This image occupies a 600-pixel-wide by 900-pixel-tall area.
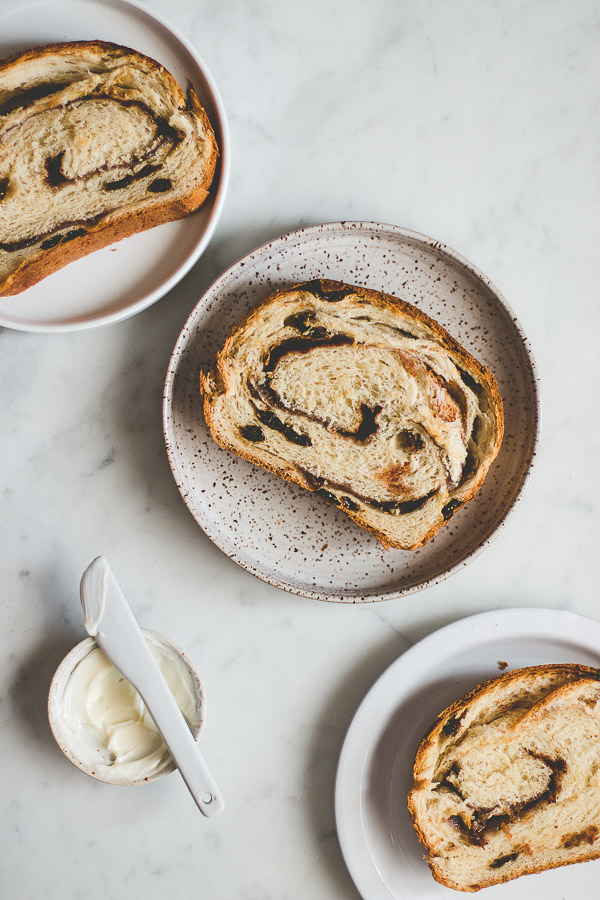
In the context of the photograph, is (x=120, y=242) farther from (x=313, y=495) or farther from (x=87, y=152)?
(x=313, y=495)

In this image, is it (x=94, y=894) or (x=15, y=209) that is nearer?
(x=15, y=209)

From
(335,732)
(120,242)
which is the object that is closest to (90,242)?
(120,242)

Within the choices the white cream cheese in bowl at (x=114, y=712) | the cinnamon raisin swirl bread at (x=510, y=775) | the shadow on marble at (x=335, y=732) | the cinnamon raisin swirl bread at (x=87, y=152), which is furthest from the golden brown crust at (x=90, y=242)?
the cinnamon raisin swirl bread at (x=510, y=775)

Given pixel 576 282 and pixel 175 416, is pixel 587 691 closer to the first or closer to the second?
pixel 576 282

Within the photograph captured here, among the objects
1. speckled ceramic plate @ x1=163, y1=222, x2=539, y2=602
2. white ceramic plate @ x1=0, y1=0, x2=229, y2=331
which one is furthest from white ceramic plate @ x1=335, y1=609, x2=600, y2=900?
white ceramic plate @ x1=0, y1=0, x2=229, y2=331

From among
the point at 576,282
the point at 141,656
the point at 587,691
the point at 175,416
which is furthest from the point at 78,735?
the point at 576,282

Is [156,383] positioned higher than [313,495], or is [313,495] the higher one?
[156,383]

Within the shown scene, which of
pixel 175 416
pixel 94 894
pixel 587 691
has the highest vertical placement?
pixel 175 416
